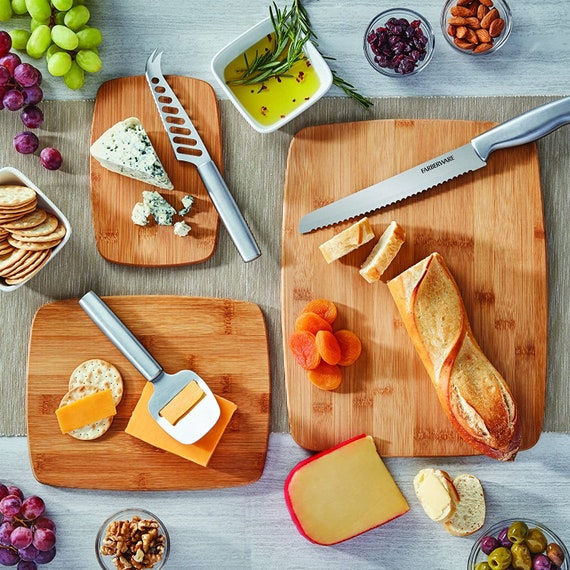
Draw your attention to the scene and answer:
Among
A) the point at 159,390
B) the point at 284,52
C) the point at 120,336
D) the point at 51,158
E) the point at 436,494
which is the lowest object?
the point at 436,494

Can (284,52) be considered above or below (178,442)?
above

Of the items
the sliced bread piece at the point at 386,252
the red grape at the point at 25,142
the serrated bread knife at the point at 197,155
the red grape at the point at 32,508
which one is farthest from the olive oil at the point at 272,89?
the red grape at the point at 32,508

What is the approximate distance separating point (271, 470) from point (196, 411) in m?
0.23

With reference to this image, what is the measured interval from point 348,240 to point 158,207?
41 centimetres

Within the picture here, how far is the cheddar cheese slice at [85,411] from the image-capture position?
134 cm

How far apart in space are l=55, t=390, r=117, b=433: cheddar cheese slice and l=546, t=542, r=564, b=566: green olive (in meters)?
0.96

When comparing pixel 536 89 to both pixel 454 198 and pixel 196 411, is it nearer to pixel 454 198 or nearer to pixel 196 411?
pixel 454 198

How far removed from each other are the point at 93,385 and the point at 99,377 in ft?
0.07

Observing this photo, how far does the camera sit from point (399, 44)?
1.32 m

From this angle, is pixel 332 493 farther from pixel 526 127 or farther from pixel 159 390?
pixel 526 127

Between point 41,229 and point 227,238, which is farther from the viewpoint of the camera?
point 227,238

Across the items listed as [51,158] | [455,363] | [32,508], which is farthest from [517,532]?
[51,158]

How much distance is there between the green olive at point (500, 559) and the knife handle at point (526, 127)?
0.82 m

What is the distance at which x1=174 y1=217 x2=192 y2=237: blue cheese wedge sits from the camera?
1.35 metres
